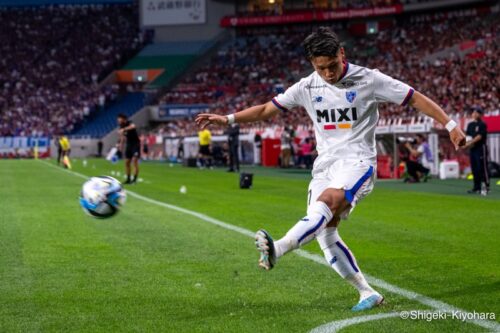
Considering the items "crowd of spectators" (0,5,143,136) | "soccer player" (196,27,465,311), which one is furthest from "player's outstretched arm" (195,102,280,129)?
"crowd of spectators" (0,5,143,136)

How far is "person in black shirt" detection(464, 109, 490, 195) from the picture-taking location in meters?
19.7

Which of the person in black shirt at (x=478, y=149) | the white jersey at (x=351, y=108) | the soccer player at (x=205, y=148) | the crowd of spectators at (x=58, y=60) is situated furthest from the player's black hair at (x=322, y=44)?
the crowd of spectators at (x=58, y=60)

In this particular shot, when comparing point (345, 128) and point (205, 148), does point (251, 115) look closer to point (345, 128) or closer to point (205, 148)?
point (345, 128)

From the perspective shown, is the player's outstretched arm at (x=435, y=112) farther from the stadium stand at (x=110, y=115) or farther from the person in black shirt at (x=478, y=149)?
the stadium stand at (x=110, y=115)

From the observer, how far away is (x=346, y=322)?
19.1ft

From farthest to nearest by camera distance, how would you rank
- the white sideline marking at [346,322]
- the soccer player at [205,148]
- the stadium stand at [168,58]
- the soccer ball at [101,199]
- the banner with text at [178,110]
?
the stadium stand at [168,58], the banner with text at [178,110], the soccer player at [205,148], the soccer ball at [101,199], the white sideline marking at [346,322]

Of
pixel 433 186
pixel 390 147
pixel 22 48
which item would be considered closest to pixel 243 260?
pixel 433 186

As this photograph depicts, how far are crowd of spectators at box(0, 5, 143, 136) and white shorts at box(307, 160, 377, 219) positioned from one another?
6802 centimetres

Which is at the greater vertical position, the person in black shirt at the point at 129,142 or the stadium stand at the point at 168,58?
the stadium stand at the point at 168,58

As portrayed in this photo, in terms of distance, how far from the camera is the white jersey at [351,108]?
21.5 ft

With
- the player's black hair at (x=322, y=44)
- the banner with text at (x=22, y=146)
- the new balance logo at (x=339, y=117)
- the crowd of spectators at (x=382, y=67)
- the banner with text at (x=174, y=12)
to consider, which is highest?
the banner with text at (x=174, y=12)

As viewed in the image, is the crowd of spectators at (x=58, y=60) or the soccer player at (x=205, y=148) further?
the crowd of spectators at (x=58, y=60)

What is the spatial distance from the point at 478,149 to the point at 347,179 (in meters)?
14.6

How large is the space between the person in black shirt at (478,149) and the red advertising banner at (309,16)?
49.6 meters
